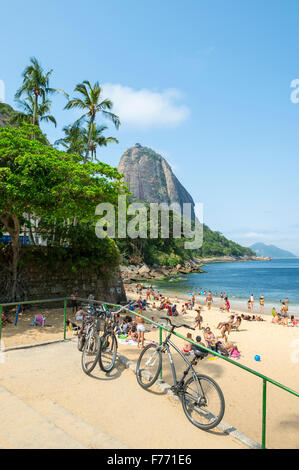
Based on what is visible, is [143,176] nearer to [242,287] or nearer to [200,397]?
[242,287]

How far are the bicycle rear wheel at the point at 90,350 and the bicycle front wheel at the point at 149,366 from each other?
0.89 metres

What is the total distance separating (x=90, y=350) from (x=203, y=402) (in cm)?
262

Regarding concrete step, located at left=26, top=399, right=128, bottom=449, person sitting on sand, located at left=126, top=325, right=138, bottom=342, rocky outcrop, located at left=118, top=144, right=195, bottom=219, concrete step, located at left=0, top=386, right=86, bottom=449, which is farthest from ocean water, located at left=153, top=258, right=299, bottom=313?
rocky outcrop, located at left=118, top=144, right=195, bottom=219

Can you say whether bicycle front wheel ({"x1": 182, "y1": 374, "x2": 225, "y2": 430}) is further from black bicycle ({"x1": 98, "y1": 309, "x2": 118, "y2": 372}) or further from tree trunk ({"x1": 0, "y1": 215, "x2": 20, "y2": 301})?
tree trunk ({"x1": 0, "y1": 215, "x2": 20, "y2": 301})

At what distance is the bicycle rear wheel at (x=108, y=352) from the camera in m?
5.78

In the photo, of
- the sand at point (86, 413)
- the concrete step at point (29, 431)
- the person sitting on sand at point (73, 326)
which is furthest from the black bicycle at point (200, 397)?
the person sitting on sand at point (73, 326)

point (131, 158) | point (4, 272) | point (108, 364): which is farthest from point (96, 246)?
point (131, 158)

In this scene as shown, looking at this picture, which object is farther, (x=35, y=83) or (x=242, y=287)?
(x=242, y=287)

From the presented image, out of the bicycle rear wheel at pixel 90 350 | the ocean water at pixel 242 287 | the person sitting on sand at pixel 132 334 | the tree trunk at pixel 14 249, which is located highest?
the tree trunk at pixel 14 249

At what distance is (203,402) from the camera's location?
4.30 meters

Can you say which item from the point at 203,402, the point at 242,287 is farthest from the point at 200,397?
the point at 242,287

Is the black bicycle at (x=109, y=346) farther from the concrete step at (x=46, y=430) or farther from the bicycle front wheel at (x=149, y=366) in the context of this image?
the concrete step at (x=46, y=430)
